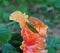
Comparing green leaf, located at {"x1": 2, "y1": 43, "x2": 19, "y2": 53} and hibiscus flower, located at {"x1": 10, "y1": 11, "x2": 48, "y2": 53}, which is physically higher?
hibiscus flower, located at {"x1": 10, "y1": 11, "x2": 48, "y2": 53}

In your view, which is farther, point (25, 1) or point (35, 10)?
point (35, 10)

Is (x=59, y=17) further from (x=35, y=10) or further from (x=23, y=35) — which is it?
(x=35, y=10)

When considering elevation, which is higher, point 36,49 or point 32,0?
point 36,49

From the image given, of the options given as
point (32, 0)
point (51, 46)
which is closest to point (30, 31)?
point (51, 46)

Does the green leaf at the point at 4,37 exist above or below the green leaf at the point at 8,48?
above

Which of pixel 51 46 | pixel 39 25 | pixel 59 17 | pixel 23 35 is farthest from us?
pixel 59 17

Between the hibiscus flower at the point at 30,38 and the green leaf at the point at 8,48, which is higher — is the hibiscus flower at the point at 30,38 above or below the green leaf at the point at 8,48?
above

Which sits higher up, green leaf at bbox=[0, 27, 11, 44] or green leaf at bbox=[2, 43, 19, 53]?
green leaf at bbox=[0, 27, 11, 44]

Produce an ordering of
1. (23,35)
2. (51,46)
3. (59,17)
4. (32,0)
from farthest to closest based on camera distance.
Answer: (32,0) → (59,17) → (51,46) → (23,35)

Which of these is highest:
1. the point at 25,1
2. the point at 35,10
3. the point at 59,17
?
the point at 59,17

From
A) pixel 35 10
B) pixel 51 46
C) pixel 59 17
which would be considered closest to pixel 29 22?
pixel 51 46
